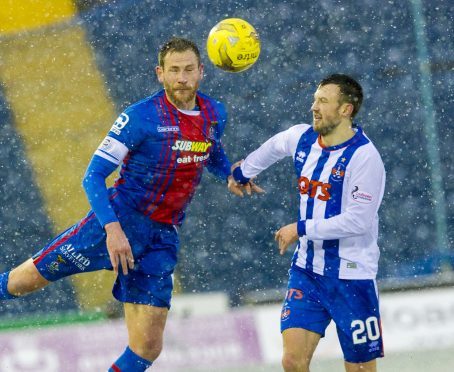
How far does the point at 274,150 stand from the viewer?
5820 millimetres

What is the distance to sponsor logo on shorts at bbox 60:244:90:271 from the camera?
5793mm

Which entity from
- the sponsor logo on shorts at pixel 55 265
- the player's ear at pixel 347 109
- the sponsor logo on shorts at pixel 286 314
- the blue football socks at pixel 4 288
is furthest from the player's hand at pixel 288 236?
the blue football socks at pixel 4 288

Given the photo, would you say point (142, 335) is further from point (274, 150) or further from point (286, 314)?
point (274, 150)

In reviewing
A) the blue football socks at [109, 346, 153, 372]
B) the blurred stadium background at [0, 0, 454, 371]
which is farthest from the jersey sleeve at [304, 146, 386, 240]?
the blurred stadium background at [0, 0, 454, 371]

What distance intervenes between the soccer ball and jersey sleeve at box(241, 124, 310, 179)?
50cm

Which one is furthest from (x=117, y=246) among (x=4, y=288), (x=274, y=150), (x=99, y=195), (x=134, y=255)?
(x=274, y=150)

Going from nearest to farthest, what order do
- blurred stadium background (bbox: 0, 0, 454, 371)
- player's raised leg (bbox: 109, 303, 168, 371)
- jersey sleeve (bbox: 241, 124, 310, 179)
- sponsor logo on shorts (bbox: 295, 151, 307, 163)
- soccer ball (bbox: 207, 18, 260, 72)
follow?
sponsor logo on shorts (bbox: 295, 151, 307, 163) → jersey sleeve (bbox: 241, 124, 310, 179) → player's raised leg (bbox: 109, 303, 168, 371) → soccer ball (bbox: 207, 18, 260, 72) → blurred stadium background (bbox: 0, 0, 454, 371)

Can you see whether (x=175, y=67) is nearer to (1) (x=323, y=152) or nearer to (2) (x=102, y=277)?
(1) (x=323, y=152)

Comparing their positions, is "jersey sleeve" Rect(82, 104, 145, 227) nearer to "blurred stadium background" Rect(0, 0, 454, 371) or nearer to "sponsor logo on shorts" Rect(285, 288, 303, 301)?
"sponsor logo on shorts" Rect(285, 288, 303, 301)

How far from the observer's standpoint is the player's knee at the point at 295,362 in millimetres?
5387

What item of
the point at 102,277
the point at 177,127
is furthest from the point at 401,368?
the point at 102,277

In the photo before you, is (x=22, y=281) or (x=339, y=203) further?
(x=22, y=281)

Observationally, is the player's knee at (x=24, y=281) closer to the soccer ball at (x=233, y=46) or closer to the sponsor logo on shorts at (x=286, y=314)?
the sponsor logo on shorts at (x=286, y=314)

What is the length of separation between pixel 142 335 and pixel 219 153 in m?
1.06
